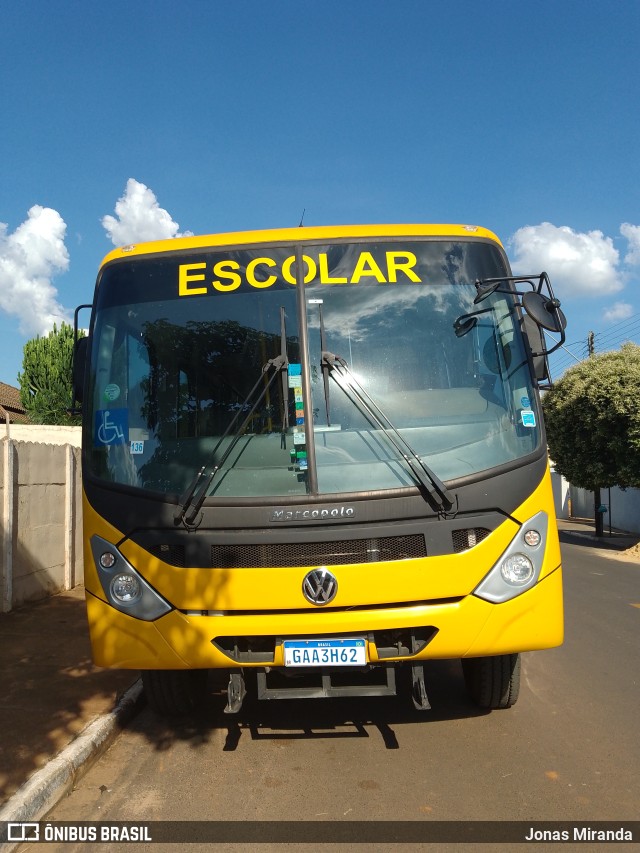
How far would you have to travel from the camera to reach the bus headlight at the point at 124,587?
11.9 feet

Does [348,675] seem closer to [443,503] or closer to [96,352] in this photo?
[443,503]

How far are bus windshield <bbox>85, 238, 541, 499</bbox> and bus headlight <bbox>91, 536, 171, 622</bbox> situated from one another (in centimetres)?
42

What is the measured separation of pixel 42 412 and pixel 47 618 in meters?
27.3

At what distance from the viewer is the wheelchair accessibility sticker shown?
13.1 feet

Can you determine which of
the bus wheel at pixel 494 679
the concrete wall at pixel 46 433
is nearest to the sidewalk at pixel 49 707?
the bus wheel at pixel 494 679

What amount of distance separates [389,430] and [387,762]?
6.27 ft

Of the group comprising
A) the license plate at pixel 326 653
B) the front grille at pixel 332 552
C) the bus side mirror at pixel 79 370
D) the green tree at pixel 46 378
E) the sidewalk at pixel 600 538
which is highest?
the green tree at pixel 46 378

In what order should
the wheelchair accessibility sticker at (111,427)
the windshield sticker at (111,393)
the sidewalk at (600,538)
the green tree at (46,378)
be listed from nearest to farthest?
the wheelchair accessibility sticker at (111,427) < the windshield sticker at (111,393) < the sidewalk at (600,538) < the green tree at (46,378)

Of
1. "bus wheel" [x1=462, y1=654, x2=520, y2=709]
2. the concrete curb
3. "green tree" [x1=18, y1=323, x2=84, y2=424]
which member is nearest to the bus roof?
"bus wheel" [x1=462, y1=654, x2=520, y2=709]

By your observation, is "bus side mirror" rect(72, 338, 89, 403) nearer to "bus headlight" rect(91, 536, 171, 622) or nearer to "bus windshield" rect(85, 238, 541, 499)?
"bus windshield" rect(85, 238, 541, 499)

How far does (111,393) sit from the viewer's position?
4.13m

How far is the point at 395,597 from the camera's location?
3.49m

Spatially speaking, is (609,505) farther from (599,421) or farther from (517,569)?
(517,569)

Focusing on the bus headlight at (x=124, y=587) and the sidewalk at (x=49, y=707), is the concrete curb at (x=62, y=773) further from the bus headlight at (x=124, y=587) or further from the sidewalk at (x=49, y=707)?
the bus headlight at (x=124, y=587)
